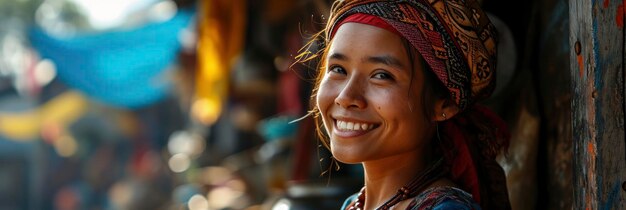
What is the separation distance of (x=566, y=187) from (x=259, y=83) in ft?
17.8

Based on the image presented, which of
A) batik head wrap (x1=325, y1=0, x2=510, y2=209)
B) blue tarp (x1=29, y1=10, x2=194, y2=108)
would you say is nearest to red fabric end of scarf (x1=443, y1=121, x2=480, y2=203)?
batik head wrap (x1=325, y1=0, x2=510, y2=209)

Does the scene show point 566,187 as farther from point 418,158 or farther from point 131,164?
point 131,164

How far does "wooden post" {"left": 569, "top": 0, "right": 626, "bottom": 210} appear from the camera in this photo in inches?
77.4

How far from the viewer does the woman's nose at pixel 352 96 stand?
7.03 ft

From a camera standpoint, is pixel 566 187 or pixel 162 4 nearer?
pixel 566 187

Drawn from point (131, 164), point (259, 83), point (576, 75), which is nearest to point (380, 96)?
point (576, 75)

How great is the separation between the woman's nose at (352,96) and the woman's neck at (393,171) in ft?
0.64

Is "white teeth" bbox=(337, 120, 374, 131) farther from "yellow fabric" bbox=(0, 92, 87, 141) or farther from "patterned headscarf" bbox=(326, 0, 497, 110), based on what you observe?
"yellow fabric" bbox=(0, 92, 87, 141)

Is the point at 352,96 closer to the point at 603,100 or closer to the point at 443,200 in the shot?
the point at 443,200

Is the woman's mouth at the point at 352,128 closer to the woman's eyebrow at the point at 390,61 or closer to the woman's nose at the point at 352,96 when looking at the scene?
the woman's nose at the point at 352,96

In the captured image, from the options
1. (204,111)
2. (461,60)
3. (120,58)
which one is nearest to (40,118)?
(120,58)

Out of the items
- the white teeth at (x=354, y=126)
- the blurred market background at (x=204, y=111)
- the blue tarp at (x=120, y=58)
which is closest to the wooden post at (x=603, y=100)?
the white teeth at (x=354, y=126)

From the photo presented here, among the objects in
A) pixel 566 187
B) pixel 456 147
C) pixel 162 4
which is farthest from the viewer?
pixel 162 4

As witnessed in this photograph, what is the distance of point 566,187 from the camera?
2855 millimetres
